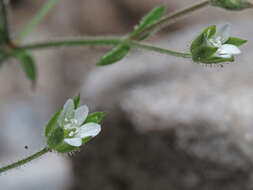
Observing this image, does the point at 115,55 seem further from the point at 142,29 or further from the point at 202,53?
the point at 202,53

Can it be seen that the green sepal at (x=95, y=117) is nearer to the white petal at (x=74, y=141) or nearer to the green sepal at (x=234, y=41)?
the white petal at (x=74, y=141)

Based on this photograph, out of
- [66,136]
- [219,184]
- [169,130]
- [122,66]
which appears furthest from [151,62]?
[66,136]

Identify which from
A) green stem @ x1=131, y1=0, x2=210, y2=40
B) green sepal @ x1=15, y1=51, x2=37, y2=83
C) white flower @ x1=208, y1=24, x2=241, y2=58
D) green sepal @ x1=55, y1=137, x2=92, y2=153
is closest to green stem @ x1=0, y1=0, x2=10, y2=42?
green sepal @ x1=15, y1=51, x2=37, y2=83

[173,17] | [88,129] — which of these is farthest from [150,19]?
[88,129]

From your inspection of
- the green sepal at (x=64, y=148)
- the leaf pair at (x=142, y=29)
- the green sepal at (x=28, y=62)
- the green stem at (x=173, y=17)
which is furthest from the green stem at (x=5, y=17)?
the green sepal at (x=64, y=148)

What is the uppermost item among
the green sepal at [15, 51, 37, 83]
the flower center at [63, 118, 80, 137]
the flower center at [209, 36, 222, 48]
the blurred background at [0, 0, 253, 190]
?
the flower center at [209, 36, 222, 48]

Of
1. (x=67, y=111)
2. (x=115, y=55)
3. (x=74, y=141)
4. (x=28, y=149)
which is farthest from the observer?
(x=28, y=149)

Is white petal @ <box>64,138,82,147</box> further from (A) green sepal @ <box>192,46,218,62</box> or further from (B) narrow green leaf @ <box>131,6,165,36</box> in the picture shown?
(B) narrow green leaf @ <box>131,6,165,36</box>
